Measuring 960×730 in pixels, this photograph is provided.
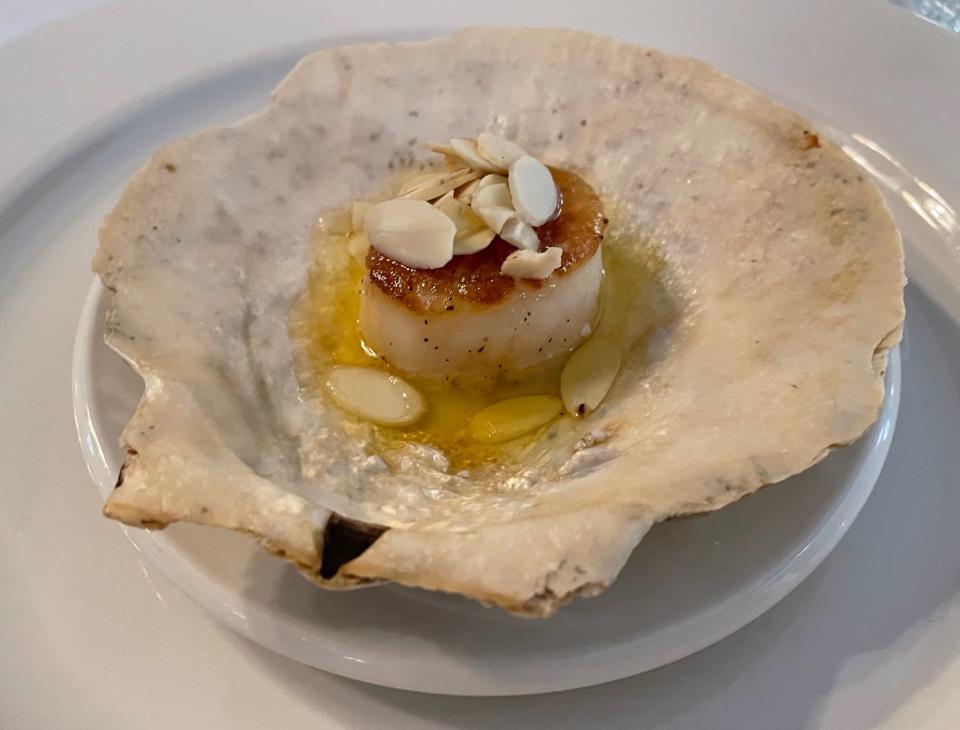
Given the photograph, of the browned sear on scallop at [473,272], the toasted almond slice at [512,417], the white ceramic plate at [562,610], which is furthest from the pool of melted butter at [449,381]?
the white ceramic plate at [562,610]

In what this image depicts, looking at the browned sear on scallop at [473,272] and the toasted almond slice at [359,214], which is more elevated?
the browned sear on scallop at [473,272]

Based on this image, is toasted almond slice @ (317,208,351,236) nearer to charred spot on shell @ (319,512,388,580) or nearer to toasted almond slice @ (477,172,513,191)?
toasted almond slice @ (477,172,513,191)

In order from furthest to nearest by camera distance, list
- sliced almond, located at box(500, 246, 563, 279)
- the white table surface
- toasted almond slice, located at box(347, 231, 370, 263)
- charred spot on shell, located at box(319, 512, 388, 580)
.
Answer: toasted almond slice, located at box(347, 231, 370, 263) → sliced almond, located at box(500, 246, 563, 279) → the white table surface → charred spot on shell, located at box(319, 512, 388, 580)

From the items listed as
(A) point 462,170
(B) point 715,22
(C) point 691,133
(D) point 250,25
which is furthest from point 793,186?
(D) point 250,25

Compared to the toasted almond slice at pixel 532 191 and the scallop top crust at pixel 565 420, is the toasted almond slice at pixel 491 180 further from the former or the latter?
the scallop top crust at pixel 565 420

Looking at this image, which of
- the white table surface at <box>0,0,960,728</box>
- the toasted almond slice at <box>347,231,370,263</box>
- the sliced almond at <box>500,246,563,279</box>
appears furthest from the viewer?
the toasted almond slice at <box>347,231,370,263</box>

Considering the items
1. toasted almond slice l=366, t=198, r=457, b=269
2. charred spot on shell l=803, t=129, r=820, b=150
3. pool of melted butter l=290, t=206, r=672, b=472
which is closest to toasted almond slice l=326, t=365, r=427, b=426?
pool of melted butter l=290, t=206, r=672, b=472

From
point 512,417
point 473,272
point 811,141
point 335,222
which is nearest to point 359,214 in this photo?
point 335,222
